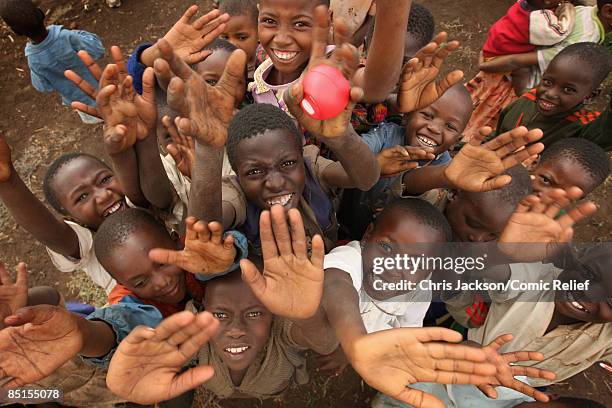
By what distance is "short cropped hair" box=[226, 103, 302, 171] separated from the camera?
5.51 ft

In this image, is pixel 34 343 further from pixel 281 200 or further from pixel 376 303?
pixel 376 303

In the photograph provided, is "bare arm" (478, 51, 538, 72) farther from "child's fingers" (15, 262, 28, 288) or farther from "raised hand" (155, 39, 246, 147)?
"child's fingers" (15, 262, 28, 288)

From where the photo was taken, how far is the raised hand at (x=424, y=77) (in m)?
1.86

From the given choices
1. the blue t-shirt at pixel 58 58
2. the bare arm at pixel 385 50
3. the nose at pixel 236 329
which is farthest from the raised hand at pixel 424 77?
the blue t-shirt at pixel 58 58

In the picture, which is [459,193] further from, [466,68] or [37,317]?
[466,68]

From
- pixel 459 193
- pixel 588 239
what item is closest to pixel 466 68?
pixel 588 239

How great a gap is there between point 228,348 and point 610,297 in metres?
1.41

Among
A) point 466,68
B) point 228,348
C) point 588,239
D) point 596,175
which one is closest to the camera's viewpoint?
point 228,348

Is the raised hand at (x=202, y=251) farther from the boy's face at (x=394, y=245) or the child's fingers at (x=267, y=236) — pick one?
the boy's face at (x=394, y=245)

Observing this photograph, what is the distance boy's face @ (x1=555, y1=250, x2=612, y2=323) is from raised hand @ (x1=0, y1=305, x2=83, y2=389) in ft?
5.71

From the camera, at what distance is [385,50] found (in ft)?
A: 5.87

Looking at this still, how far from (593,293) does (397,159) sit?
88 cm

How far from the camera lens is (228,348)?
174cm

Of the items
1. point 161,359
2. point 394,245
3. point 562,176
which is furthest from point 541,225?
point 161,359
